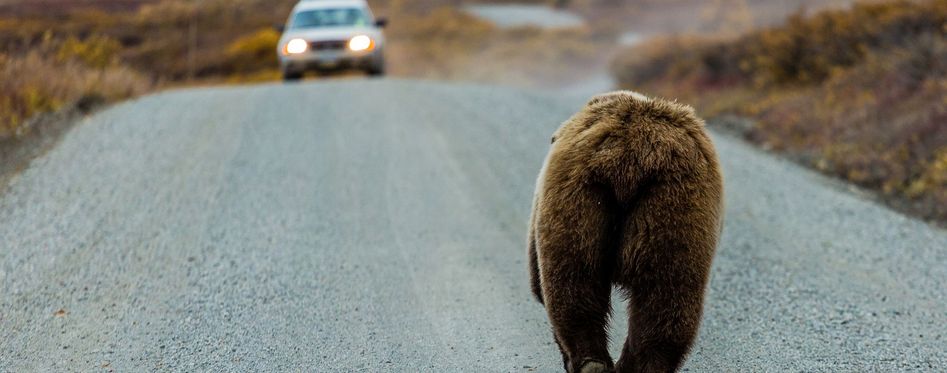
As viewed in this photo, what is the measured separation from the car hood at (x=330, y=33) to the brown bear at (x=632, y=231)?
47.0 feet

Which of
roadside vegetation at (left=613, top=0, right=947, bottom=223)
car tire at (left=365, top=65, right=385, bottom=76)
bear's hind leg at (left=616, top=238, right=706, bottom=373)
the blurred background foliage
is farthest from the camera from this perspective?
car tire at (left=365, top=65, right=385, bottom=76)

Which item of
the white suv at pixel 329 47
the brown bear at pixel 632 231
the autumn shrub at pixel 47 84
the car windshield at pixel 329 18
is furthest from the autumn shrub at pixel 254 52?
the brown bear at pixel 632 231

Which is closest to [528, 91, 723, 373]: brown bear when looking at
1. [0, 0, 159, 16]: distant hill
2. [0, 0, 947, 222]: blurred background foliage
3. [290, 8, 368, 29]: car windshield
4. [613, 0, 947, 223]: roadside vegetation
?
[613, 0, 947, 223]: roadside vegetation

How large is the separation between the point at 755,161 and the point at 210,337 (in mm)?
8360

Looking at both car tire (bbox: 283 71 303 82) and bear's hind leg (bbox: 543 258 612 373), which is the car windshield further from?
bear's hind leg (bbox: 543 258 612 373)

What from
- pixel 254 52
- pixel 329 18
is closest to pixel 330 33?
→ pixel 329 18

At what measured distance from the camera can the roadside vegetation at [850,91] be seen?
11141mm

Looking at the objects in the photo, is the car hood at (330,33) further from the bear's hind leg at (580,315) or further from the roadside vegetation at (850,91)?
the bear's hind leg at (580,315)

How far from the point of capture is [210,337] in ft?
18.5

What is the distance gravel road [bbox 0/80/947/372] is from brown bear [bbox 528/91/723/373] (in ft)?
3.91

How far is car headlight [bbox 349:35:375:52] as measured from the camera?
59.4 ft

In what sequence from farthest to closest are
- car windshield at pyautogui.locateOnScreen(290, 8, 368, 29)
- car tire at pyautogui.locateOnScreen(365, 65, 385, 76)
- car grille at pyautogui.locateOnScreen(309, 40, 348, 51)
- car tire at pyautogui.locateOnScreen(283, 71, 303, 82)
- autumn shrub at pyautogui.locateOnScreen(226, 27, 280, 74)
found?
autumn shrub at pyautogui.locateOnScreen(226, 27, 280, 74)
car windshield at pyautogui.locateOnScreen(290, 8, 368, 29)
car tire at pyautogui.locateOnScreen(365, 65, 385, 76)
car tire at pyautogui.locateOnScreen(283, 71, 303, 82)
car grille at pyautogui.locateOnScreen(309, 40, 348, 51)

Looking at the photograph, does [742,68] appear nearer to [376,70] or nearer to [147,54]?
[376,70]

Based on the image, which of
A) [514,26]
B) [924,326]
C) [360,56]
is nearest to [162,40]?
[360,56]
